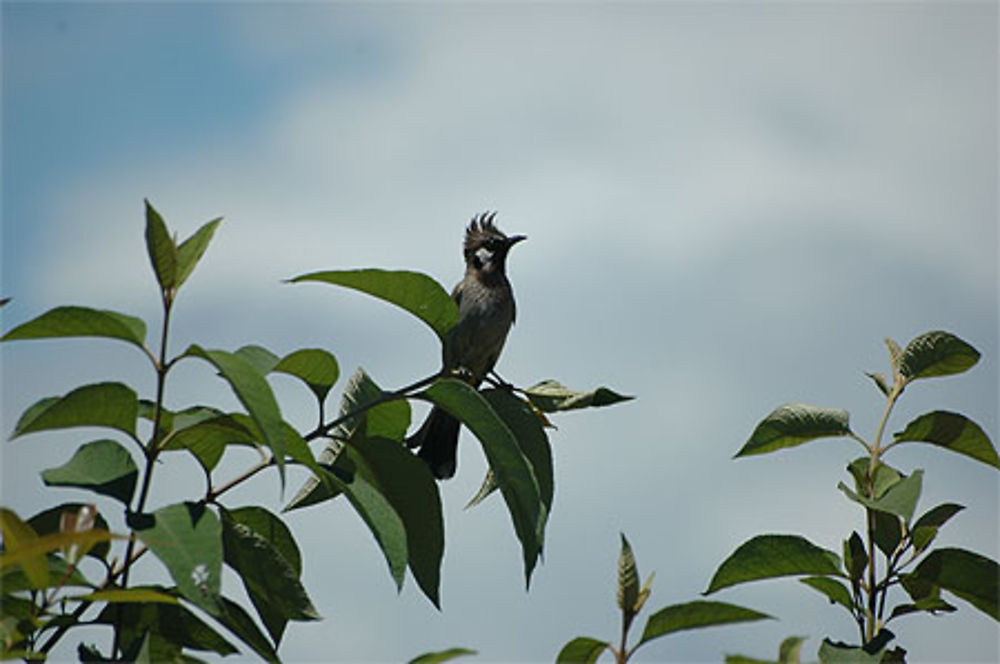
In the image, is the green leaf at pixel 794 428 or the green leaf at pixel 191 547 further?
the green leaf at pixel 794 428

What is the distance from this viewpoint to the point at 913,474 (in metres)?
2.45

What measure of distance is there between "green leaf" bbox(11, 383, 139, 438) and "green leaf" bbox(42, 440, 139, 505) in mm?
51

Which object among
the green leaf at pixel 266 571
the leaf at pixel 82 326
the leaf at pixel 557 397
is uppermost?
the leaf at pixel 557 397

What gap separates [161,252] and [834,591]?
139cm

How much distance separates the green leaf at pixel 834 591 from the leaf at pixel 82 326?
1.34 metres

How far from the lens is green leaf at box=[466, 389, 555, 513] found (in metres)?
2.55

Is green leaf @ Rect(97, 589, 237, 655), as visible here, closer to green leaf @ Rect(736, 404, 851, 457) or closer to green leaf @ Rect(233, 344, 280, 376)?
green leaf @ Rect(233, 344, 280, 376)

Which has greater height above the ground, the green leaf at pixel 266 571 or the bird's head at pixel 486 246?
the bird's head at pixel 486 246

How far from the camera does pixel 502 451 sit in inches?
91.4

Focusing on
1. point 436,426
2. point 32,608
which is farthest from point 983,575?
point 436,426

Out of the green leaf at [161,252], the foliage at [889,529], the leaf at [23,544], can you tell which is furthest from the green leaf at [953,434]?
the leaf at [23,544]

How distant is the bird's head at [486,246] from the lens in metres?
8.76

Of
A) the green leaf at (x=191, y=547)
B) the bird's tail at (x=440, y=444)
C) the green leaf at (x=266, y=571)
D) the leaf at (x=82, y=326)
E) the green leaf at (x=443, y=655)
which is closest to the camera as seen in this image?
the green leaf at (x=443, y=655)

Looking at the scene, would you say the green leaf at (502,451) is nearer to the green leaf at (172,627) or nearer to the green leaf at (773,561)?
the green leaf at (773,561)
